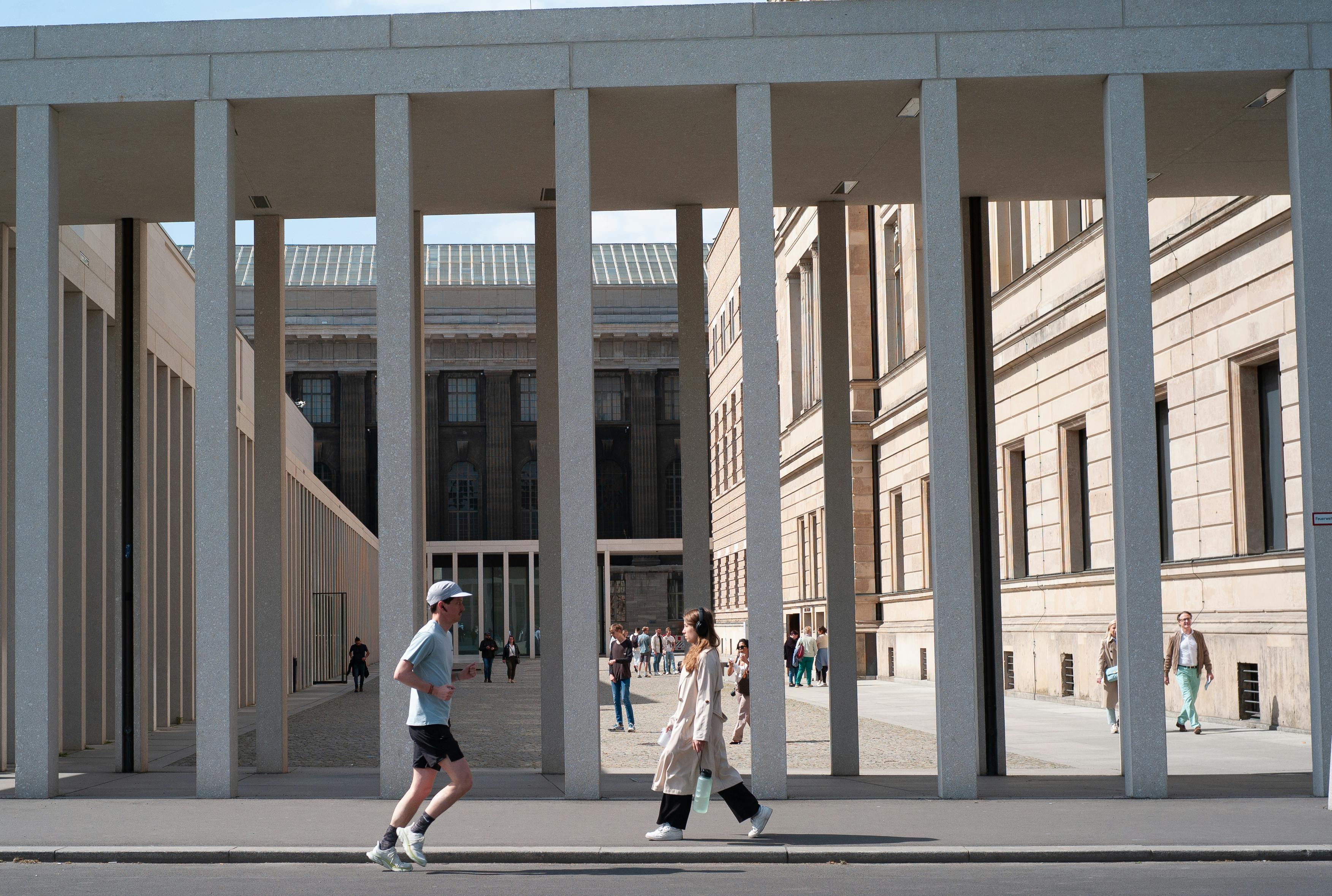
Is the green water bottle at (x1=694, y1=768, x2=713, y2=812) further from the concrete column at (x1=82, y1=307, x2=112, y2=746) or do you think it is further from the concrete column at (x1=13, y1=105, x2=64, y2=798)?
the concrete column at (x1=82, y1=307, x2=112, y2=746)

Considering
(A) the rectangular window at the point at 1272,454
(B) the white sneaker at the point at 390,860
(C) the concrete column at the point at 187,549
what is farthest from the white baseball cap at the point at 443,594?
(C) the concrete column at the point at 187,549

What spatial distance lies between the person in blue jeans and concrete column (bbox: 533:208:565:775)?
8.86 metres

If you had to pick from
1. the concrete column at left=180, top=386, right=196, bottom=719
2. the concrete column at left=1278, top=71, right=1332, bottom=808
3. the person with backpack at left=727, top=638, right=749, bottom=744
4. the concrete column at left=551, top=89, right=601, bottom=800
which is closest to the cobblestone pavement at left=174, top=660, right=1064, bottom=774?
the person with backpack at left=727, top=638, right=749, bottom=744

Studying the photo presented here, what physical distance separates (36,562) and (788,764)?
944 centimetres

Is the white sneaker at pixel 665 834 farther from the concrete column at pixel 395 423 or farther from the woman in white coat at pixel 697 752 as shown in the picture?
the concrete column at pixel 395 423

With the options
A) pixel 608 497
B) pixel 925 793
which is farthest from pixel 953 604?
pixel 608 497

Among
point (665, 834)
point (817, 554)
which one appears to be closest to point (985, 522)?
point (665, 834)

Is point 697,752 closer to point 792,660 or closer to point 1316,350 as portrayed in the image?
point 1316,350

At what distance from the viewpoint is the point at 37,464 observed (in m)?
14.1

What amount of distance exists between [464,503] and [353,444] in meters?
7.26

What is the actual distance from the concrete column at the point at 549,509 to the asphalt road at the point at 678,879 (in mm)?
5947

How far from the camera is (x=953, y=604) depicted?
13.4 meters

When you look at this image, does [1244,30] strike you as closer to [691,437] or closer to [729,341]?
[691,437]

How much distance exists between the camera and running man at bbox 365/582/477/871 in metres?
10.1
